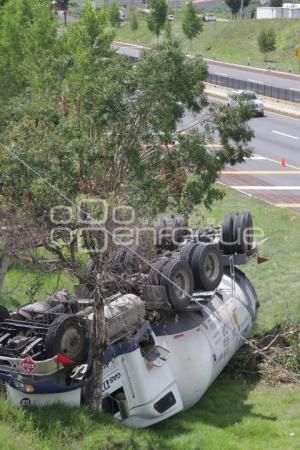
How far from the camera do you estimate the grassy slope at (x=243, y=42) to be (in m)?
83.8

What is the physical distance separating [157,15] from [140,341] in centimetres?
8554

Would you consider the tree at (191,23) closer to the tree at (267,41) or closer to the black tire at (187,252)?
the tree at (267,41)

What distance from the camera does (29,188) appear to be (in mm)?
12680

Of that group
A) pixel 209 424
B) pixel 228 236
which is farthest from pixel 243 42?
pixel 209 424

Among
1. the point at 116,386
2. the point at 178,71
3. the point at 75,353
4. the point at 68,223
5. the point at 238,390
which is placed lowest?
the point at 238,390

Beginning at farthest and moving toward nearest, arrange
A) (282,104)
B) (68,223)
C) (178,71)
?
(282,104) < (178,71) < (68,223)

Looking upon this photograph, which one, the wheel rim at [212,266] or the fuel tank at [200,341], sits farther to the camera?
the wheel rim at [212,266]

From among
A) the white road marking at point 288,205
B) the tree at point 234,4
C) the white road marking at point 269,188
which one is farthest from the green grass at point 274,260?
the tree at point 234,4

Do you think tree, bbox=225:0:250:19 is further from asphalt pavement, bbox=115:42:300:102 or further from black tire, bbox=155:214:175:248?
black tire, bbox=155:214:175:248

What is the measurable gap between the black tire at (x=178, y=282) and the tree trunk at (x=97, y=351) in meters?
1.65

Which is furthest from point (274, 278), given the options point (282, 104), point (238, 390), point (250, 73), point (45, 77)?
point (250, 73)

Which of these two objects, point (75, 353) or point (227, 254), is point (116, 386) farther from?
point (227, 254)

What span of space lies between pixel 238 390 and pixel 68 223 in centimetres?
570

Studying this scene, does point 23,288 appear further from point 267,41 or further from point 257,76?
point 267,41
